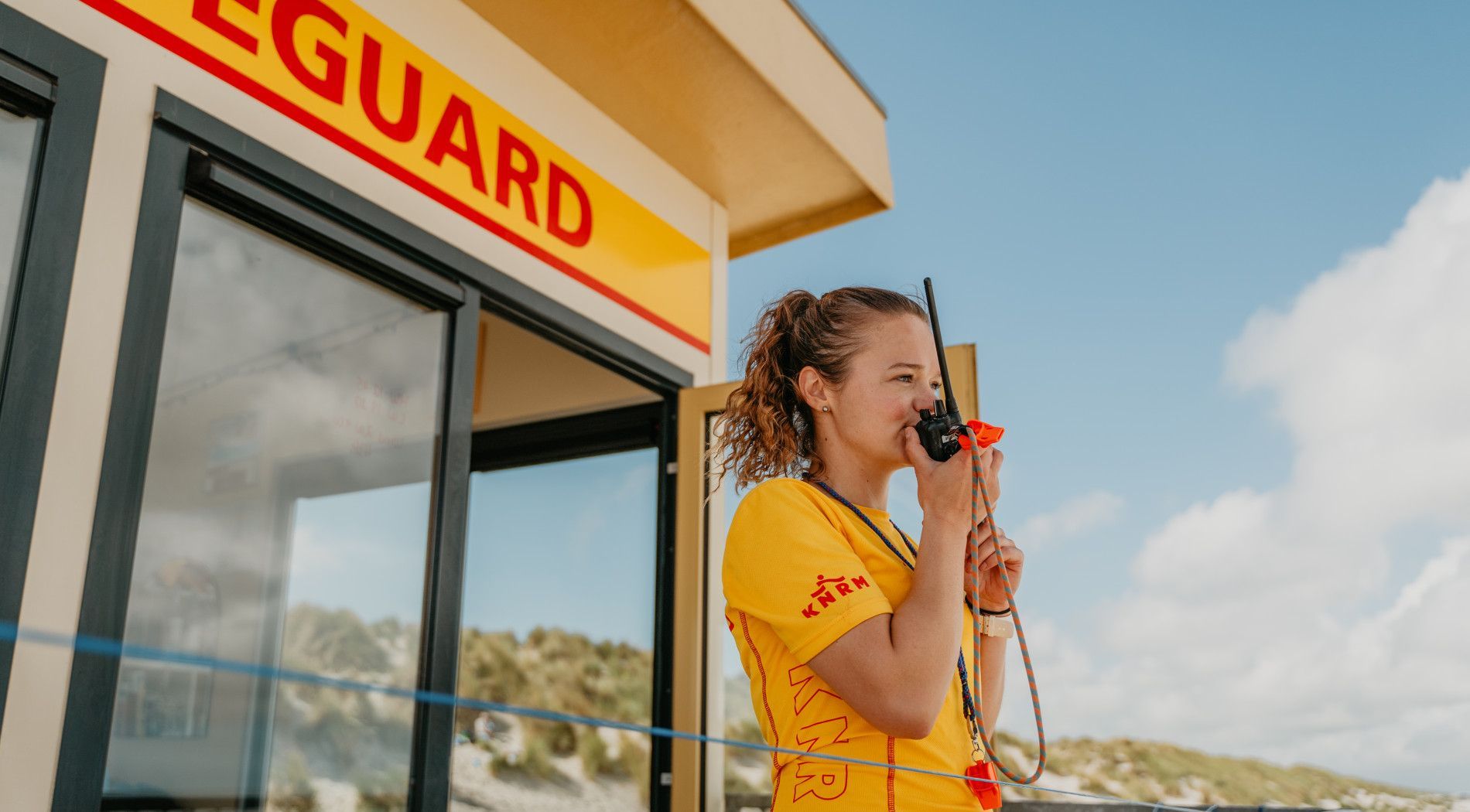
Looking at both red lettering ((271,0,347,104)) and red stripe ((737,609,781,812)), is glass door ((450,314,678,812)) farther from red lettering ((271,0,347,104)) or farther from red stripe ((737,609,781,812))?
red stripe ((737,609,781,812))

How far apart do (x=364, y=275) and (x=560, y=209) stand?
810 mm

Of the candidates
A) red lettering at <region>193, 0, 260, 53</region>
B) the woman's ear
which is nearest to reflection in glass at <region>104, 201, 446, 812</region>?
red lettering at <region>193, 0, 260, 53</region>

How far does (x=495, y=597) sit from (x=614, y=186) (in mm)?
3724

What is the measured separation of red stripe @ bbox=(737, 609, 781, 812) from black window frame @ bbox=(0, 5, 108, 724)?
1.39 meters

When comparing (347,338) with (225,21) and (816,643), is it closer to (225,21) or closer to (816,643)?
(225,21)

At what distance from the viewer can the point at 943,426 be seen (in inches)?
48.1

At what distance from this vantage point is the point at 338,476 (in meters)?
3.79

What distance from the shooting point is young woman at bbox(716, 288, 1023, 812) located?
105cm

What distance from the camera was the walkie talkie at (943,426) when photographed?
1.20m

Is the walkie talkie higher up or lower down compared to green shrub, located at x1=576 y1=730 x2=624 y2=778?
higher up

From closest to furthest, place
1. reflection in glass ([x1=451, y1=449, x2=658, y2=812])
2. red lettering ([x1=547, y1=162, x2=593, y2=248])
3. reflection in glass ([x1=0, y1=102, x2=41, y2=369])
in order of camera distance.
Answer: reflection in glass ([x1=0, y1=102, x2=41, y2=369])
red lettering ([x1=547, y1=162, x2=593, y2=248])
reflection in glass ([x1=451, y1=449, x2=658, y2=812])

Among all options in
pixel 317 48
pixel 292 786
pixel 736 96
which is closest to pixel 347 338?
pixel 317 48

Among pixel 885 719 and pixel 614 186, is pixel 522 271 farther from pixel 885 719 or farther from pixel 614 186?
pixel 885 719

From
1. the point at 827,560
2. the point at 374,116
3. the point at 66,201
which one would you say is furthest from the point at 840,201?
the point at 827,560
